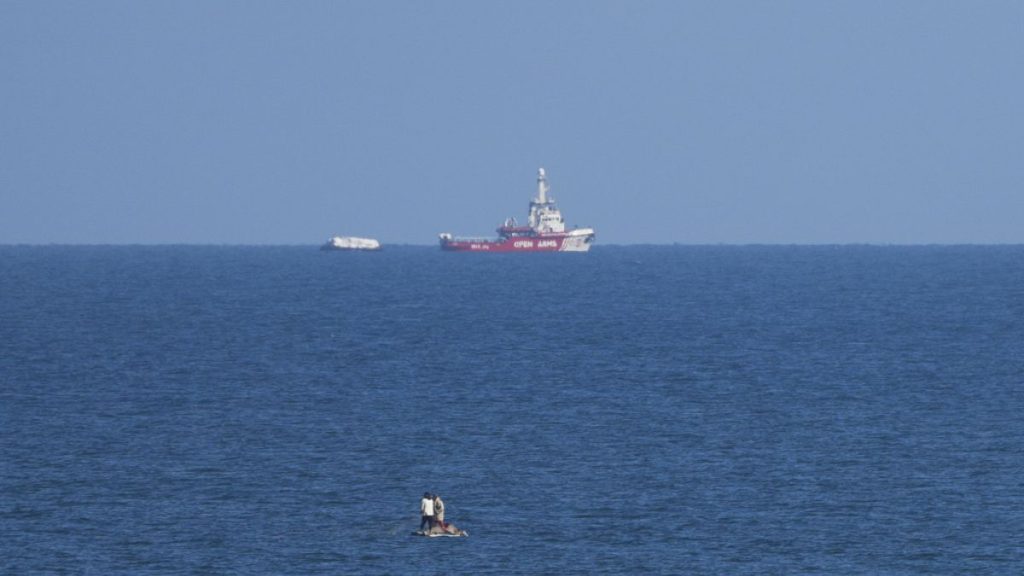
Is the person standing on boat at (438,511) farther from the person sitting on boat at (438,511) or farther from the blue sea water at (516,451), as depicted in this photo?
the blue sea water at (516,451)

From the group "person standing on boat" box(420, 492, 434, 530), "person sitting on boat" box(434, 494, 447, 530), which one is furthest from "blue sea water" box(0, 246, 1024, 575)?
"person sitting on boat" box(434, 494, 447, 530)

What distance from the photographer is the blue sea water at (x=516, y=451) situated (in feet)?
158

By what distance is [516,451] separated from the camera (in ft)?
209

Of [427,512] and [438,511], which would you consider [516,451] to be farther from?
[427,512]

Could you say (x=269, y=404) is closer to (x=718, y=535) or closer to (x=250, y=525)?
(x=250, y=525)

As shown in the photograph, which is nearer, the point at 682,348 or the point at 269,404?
the point at 269,404

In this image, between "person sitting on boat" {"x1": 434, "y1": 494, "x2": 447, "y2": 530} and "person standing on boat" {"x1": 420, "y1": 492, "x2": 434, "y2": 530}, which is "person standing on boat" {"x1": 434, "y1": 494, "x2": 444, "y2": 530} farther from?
"person standing on boat" {"x1": 420, "y1": 492, "x2": 434, "y2": 530}

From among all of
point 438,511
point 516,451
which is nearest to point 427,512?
point 438,511

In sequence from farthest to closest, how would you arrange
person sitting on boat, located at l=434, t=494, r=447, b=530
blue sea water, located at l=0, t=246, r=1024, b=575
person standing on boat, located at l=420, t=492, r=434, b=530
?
person sitting on boat, located at l=434, t=494, r=447, b=530, person standing on boat, located at l=420, t=492, r=434, b=530, blue sea water, located at l=0, t=246, r=1024, b=575

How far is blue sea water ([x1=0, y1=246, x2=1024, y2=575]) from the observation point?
48031 mm

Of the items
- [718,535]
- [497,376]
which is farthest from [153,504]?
[497,376]

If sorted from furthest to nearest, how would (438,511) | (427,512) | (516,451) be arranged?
(516,451) → (438,511) → (427,512)

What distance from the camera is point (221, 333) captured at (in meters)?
120

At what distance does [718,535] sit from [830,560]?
13.5 ft
